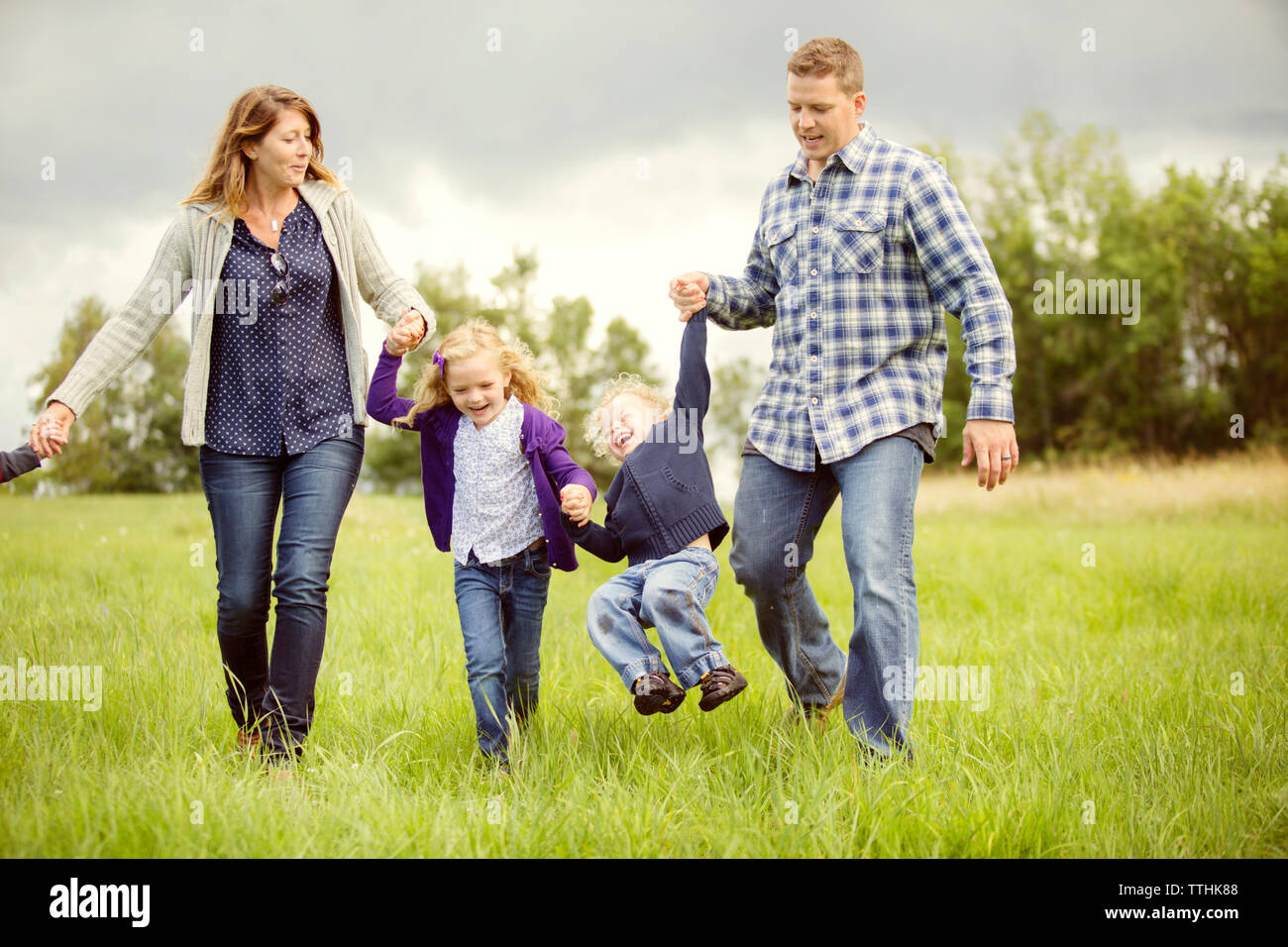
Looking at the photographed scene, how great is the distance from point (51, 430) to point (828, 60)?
108 inches

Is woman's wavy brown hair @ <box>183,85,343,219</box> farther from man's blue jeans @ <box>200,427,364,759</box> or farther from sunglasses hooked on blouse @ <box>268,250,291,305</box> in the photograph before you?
man's blue jeans @ <box>200,427,364,759</box>

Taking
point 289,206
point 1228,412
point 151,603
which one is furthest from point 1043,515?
point 1228,412

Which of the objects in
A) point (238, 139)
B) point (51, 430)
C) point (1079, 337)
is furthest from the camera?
point (1079, 337)

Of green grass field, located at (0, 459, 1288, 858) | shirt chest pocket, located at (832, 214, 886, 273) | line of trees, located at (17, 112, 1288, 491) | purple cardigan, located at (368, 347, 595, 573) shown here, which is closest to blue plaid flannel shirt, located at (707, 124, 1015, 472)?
shirt chest pocket, located at (832, 214, 886, 273)

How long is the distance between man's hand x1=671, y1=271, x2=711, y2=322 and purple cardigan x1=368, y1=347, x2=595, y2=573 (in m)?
0.60

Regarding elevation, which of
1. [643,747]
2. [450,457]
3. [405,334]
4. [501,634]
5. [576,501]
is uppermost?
[405,334]

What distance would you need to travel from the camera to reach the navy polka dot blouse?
137 inches

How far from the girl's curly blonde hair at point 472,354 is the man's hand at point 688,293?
578 millimetres

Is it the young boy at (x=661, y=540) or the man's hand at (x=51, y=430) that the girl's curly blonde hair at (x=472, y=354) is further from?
the man's hand at (x=51, y=430)

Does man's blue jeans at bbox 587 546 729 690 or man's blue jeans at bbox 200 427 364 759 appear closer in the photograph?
man's blue jeans at bbox 587 546 729 690

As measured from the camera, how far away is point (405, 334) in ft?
11.1

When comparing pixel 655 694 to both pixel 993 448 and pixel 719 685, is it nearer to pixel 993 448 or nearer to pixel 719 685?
pixel 719 685

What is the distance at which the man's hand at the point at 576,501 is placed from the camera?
3.27 metres

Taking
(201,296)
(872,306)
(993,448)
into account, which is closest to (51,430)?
(201,296)
